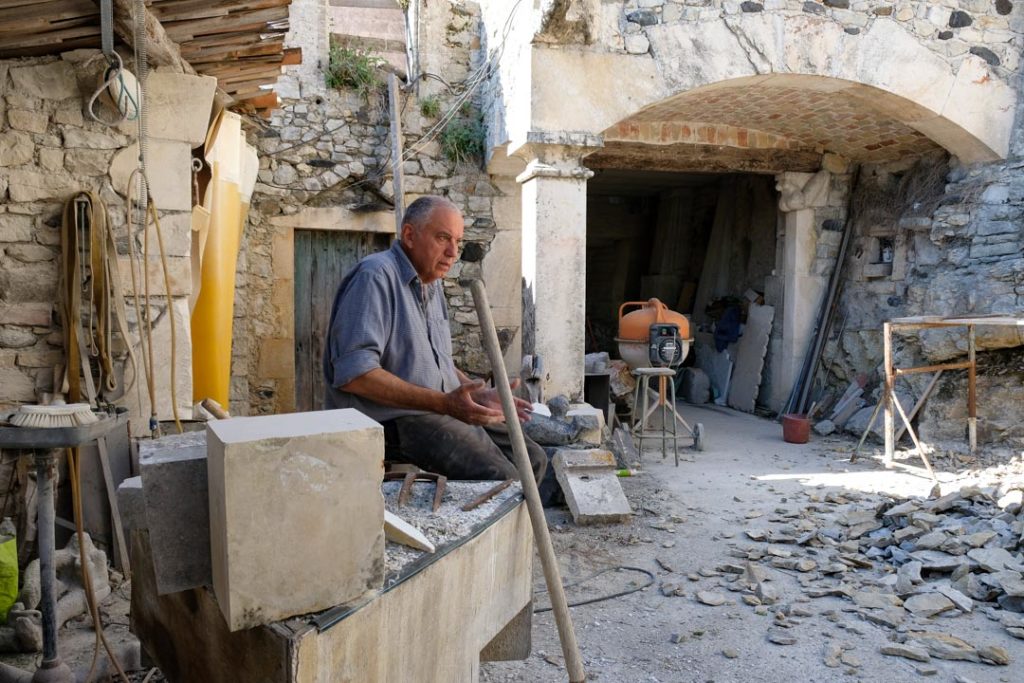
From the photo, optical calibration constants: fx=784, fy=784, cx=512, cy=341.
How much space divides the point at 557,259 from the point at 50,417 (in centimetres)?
430

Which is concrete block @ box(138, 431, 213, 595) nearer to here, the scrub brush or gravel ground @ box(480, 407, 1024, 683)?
the scrub brush

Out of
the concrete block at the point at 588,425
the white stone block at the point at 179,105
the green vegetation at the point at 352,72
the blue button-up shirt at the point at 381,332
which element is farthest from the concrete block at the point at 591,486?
the green vegetation at the point at 352,72

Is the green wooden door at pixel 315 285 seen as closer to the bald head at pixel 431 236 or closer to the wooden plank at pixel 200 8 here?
the wooden plank at pixel 200 8

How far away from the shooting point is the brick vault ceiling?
22.3 feet

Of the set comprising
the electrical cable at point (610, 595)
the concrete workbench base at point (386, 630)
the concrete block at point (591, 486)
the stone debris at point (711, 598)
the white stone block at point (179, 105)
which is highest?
the white stone block at point (179, 105)

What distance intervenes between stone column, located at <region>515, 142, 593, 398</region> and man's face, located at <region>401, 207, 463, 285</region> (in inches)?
126

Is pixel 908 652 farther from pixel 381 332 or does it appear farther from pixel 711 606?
pixel 381 332

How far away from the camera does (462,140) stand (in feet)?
23.7

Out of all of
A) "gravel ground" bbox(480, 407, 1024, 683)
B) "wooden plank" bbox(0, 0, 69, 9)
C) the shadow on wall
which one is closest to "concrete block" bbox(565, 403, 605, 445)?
"gravel ground" bbox(480, 407, 1024, 683)

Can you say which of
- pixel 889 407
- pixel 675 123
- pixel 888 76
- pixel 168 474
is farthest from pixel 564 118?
pixel 168 474

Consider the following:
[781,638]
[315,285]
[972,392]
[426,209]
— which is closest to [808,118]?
[972,392]

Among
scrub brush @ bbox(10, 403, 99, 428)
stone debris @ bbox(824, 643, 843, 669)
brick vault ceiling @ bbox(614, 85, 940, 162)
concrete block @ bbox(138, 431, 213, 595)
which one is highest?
brick vault ceiling @ bbox(614, 85, 940, 162)

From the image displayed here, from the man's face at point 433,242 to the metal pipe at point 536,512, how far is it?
388 mm

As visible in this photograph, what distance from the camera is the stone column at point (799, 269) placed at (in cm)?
844
